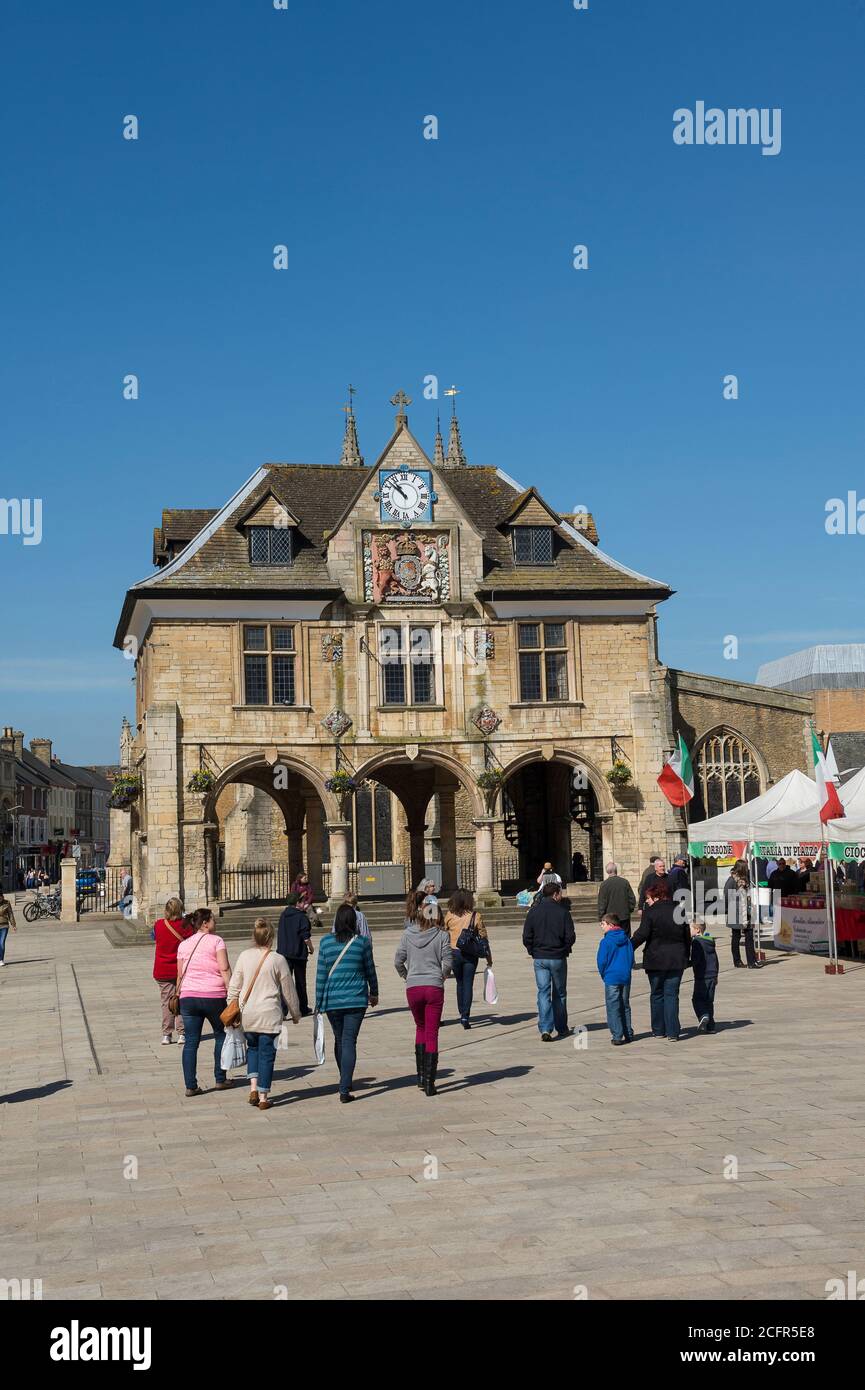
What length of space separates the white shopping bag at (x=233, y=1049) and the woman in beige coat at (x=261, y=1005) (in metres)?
0.12

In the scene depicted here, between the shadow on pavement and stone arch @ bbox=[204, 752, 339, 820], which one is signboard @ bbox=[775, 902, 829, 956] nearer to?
stone arch @ bbox=[204, 752, 339, 820]

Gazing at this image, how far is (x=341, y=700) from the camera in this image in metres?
37.9

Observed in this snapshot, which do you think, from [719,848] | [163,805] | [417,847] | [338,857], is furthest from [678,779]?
[417,847]

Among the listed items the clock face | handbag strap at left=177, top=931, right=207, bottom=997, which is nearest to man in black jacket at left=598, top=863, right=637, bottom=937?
handbag strap at left=177, top=931, right=207, bottom=997

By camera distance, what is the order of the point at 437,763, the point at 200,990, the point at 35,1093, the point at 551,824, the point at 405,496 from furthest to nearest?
the point at 551,824 → the point at 405,496 → the point at 437,763 → the point at 35,1093 → the point at 200,990

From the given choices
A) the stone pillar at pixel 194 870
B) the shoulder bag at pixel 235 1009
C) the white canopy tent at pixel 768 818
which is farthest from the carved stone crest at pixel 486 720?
the shoulder bag at pixel 235 1009

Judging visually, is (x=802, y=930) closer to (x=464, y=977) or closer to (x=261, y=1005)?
(x=464, y=977)

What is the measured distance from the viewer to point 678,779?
29.3m

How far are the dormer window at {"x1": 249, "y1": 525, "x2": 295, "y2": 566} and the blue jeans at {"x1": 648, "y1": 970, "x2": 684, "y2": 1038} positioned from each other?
24116mm

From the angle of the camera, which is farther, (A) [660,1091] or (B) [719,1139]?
(A) [660,1091]

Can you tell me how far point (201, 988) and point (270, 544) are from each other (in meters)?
25.9
